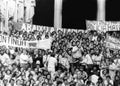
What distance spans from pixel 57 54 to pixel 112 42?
223 centimetres

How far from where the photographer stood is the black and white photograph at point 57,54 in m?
16.8

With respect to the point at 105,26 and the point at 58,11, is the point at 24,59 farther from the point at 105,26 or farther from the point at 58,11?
the point at 58,11

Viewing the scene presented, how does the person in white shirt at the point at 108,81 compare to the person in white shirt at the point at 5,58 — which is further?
the person in white shirt at the point at 5,58

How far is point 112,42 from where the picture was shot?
58.2ft

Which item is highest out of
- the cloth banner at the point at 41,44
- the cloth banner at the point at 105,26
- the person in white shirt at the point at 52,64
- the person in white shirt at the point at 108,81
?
the cloth banner at the point at 105,26

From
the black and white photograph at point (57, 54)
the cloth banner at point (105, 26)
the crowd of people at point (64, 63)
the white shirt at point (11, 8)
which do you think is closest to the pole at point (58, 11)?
the black and white photograph at point (57, 54)

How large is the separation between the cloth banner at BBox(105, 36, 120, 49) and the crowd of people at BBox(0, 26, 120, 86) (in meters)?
0.17

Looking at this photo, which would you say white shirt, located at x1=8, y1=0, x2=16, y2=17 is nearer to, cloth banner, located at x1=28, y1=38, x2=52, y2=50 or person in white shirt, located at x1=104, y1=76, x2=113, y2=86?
cloth banner, located at x1=28, y1=38, x2=52, y2=50

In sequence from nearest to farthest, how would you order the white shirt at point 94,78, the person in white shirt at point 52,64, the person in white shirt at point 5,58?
the white shirt at point 94,78, the person in white shirt at point 52,64, the person in white shirt at point 5,58

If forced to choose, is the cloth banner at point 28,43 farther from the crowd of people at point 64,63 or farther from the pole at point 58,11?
the pole at point 58,11

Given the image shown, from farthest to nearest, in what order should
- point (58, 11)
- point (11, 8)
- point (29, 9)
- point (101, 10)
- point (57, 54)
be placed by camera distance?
point (58, 11) < point (101, 10) < point (29, 9) < point (11, 8) < point (57, 54)

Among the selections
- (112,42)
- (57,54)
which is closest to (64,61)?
(57,54)

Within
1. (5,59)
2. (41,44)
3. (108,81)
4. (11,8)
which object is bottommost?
(108,81)

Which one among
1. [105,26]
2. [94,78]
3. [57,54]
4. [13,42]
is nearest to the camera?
[94,78]
